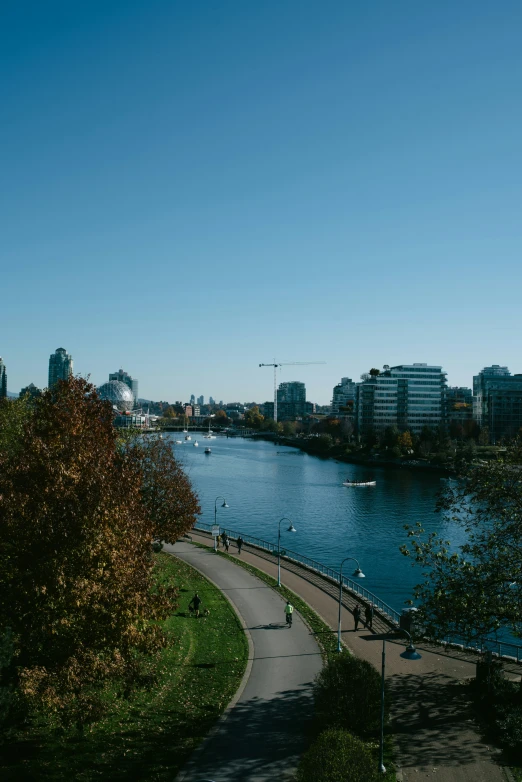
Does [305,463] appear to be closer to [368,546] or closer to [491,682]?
[368,546]

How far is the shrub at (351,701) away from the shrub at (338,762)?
12.9 feet

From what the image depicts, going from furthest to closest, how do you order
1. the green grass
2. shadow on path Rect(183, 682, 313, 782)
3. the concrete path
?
1. the green grass
2. the concrete path
3. shadow on path Rect(183, 682, 313, 782)

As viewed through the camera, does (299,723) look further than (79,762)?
Yes

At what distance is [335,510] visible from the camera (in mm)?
71375

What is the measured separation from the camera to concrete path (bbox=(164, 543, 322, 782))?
15844 mm

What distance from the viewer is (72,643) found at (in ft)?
51.6

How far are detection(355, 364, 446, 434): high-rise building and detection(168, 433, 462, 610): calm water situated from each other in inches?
1686

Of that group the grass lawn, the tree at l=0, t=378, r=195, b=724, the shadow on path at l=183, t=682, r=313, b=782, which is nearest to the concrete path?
A: the shadow on path at l=183, t=682, r=313, b=782

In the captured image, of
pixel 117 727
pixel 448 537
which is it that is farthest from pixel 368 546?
pixel 117 727

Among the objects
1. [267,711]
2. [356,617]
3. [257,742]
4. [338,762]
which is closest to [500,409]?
[356,617]

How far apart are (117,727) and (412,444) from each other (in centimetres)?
11962

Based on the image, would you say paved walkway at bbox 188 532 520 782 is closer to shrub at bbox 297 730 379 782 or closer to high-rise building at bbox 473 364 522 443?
shrub at bbox 297 730 379 782

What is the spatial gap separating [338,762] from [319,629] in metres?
14.0

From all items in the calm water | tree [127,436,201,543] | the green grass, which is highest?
tree [127,436,201,543]
